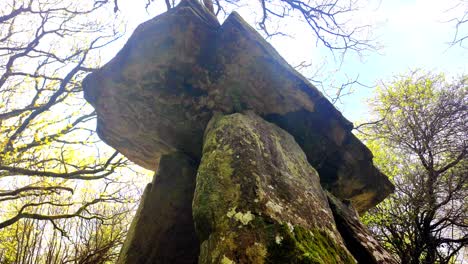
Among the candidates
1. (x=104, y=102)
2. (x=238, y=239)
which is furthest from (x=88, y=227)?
(x=238, y=239)

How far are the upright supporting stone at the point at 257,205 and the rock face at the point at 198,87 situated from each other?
674mm

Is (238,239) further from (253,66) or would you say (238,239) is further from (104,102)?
(104,102)

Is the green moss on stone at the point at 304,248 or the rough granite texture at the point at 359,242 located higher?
the rough granite texture at the point at 359,242

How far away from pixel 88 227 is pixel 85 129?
303cm

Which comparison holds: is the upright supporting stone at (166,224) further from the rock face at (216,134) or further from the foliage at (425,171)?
the foliage at (425,171)

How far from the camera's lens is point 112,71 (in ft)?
11.0

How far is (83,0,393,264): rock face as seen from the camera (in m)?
2.23

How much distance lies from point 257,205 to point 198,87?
6.34ft

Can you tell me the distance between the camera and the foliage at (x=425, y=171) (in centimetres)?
775

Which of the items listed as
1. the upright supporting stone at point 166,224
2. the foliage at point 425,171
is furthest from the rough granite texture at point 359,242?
the foliage at point 425,171

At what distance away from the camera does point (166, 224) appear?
10.5 feet

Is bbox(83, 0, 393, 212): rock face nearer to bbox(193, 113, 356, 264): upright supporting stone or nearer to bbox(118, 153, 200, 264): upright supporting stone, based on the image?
bbox(118, 153, 200, 264): upright supporting stone

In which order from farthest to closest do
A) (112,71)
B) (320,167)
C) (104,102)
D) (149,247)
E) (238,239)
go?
(320,167), (104,102), (112,71), (149,247), (238,239)

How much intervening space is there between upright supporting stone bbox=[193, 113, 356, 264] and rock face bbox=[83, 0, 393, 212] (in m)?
0.67
